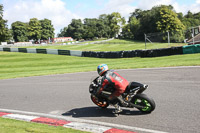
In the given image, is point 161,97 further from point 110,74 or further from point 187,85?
point 110,74


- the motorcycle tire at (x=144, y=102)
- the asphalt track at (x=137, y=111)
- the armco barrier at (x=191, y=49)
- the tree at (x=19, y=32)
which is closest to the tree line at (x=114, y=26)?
the tree at (x=19, y=32)

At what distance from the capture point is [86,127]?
5328 mm

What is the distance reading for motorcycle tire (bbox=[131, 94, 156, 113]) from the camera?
5746 mm

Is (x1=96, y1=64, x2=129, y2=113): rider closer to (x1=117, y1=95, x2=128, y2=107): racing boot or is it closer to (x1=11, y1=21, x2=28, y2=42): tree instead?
(x1=117, y1=95, x2=128, y2=107): racing boot

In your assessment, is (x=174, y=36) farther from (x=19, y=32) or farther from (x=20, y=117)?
(x=19, y=32)

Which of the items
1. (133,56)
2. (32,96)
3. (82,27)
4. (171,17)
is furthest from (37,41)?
(32,96)

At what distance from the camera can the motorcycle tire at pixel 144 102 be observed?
18.9 feet

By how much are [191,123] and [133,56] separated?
2074cm

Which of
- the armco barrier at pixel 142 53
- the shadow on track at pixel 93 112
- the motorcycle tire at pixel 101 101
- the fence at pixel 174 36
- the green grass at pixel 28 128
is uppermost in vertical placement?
the fence at pixel 174 36

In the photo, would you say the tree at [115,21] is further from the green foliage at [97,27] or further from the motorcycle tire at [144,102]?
the motorcycle tire at [144,102]

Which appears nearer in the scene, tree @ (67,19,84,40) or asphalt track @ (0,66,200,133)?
asphalt track @ (0,66,200,133)

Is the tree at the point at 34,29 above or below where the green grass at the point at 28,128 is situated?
above

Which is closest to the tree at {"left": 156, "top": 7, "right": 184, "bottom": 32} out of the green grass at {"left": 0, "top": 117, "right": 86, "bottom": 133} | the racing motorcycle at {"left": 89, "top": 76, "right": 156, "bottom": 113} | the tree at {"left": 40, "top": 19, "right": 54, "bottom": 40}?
the tree at {"left": 40, "top": 19, "right": 54, "bottom": 40}

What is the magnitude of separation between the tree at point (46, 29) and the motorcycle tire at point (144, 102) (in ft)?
387
